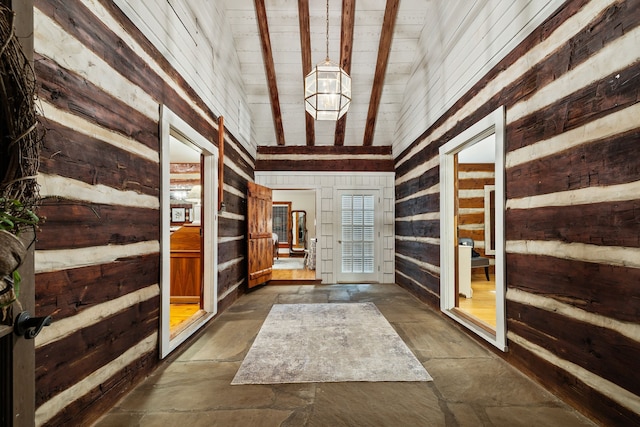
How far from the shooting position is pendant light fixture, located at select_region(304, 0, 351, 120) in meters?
3.85

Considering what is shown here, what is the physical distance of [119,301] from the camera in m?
2.07

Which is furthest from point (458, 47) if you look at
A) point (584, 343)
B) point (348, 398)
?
point (348, 398)

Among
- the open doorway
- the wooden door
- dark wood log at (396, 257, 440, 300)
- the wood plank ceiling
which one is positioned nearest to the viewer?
dark wood log at (396, 257, 440, 300)

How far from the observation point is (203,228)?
12.6 feet

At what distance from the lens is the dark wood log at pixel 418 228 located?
14.1 ft

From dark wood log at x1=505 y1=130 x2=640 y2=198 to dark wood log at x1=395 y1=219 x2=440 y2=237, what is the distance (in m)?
1.77

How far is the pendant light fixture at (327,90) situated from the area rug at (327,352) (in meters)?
2.72

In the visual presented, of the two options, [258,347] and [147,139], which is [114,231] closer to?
[147,139]

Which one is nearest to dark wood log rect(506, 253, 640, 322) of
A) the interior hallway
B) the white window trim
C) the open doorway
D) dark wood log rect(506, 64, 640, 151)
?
the white window trim

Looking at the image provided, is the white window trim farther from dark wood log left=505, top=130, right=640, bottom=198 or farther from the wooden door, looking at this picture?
the wooden door

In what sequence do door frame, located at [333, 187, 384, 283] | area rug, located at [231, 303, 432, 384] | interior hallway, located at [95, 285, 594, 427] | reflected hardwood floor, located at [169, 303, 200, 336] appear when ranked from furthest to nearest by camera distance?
door frame, located at [333, 187, 384, 283] → reflected hardwood floor, located at [169, 303, 200, 336] → area rug, located at [231, 303, 432, 384] → interior hallway, located at [95, 285, 594, 427]

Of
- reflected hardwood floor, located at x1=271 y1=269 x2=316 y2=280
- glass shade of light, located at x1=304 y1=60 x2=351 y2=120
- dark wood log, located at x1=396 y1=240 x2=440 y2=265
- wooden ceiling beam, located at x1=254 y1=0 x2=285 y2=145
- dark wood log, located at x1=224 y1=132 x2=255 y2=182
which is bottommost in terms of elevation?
reflected hardwood floor, located at x1=271 y1=269 x2=316 y2=280

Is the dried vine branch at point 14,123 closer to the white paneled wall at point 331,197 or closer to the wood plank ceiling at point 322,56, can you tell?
the wood plank ceiling at point 322,56

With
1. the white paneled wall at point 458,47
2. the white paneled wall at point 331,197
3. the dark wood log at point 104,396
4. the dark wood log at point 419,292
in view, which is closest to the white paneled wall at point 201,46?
the white paneled wall at point 331,197
